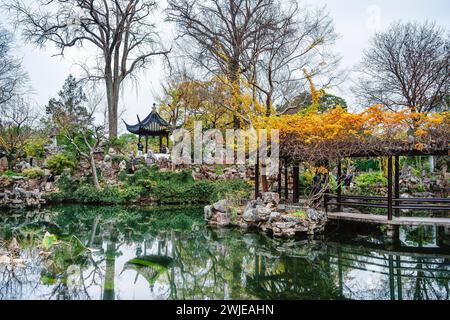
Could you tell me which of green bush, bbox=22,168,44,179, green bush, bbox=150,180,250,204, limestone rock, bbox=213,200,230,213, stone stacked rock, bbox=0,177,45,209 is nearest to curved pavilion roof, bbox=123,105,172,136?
green bush, bbox=150,180,250,204

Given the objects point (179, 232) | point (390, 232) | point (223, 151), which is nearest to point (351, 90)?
point (223, 151)

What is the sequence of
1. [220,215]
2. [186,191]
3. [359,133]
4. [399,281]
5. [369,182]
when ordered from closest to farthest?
[399,281] < [359,133] < [220,215] < [186,191] < [369,182]

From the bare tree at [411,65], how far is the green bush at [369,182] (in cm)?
308

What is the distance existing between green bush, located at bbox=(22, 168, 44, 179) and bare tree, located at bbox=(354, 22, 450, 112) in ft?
47.0

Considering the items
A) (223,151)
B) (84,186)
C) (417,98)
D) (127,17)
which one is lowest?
(84,186)

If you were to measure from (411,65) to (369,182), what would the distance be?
212 inches

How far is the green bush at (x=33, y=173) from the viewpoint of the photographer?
13.7 m

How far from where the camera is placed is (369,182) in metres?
14.5

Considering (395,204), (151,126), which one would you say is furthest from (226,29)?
(395,204)

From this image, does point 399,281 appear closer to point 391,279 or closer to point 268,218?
point 391,279

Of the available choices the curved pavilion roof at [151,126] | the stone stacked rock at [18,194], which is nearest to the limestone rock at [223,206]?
the stone stacked rock at [18,194]

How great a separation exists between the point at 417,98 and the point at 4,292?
16409 millimetres

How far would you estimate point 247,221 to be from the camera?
9000 millimetres

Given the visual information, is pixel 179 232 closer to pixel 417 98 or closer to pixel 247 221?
pixel 247 221
